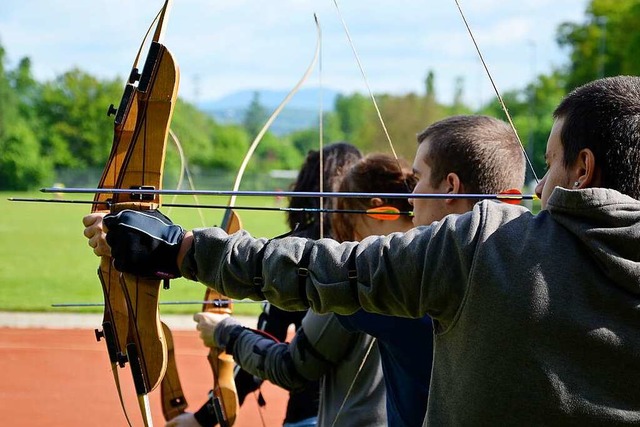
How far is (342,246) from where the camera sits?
1878 mm

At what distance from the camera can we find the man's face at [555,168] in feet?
6.14

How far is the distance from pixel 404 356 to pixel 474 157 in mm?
589

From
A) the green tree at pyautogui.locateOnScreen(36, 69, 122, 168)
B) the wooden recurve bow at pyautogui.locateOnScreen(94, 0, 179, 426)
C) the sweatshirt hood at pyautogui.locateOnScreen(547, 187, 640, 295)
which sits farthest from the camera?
the green tree at pyautogui.locateOnScreen(36, 69, 122, 168)

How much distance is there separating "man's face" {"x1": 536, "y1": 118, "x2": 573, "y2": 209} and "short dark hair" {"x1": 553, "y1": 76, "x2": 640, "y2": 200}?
0.07 feet

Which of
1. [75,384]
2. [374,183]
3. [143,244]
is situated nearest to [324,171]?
[374,183]

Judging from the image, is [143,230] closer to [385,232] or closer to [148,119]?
[148,119]

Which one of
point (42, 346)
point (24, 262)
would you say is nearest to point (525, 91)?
point (24, 262)

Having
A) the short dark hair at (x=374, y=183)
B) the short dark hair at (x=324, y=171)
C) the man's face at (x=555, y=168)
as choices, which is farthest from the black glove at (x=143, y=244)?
the short dark hair at (x=324, y=171)

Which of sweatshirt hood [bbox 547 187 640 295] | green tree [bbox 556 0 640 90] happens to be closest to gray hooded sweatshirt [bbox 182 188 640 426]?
sweatshirt hood [bbox 547 187 640 295]

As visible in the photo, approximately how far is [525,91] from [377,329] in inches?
3284

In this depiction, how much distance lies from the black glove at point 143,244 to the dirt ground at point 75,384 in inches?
Result: 180

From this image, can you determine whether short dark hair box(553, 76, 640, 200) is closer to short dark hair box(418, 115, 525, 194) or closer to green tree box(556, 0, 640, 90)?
short dark hair box(418, 115, 525, 194)

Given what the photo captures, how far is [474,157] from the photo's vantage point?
102 inches

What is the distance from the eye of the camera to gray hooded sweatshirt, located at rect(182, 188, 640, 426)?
1711 millimetres
